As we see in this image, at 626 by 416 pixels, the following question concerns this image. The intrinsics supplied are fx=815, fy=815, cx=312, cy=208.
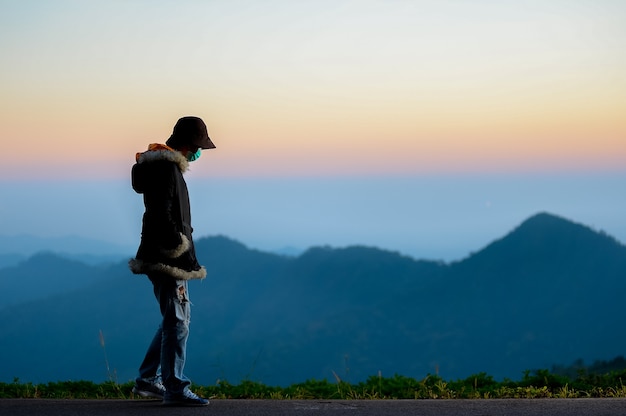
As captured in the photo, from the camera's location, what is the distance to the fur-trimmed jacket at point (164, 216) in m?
5.58

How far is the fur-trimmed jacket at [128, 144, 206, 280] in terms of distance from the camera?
5578 millimetres

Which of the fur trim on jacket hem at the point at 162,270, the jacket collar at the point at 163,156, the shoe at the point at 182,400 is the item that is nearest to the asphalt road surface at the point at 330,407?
the shoe at the point at 182,400

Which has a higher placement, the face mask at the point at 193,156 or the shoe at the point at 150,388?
the face mask at the point at 193,156

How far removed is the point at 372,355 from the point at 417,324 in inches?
571

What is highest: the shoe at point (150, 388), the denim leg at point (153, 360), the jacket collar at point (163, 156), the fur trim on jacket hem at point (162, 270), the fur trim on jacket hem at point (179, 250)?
the jacket collar at point (163, 156)

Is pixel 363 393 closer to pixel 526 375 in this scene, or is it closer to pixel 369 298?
pixel 526 375

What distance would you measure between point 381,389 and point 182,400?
6.02 ft

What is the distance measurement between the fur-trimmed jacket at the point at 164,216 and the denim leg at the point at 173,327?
0.35 feet

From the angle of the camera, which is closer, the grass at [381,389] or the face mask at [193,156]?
the face mask at [193,156]

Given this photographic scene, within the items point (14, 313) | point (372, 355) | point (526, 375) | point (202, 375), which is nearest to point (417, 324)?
point (372, 355)

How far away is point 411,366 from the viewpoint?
134 metres

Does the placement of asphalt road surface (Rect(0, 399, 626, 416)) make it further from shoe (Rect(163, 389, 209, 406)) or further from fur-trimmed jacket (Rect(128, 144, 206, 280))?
fur-trimmed jacket (Rect(128, 144, 206, 280))

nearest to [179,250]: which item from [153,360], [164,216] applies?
[164,216]

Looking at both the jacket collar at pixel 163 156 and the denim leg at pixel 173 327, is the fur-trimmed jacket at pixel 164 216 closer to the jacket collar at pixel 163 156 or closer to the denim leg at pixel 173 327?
the jacket collar at pixel 163 156
